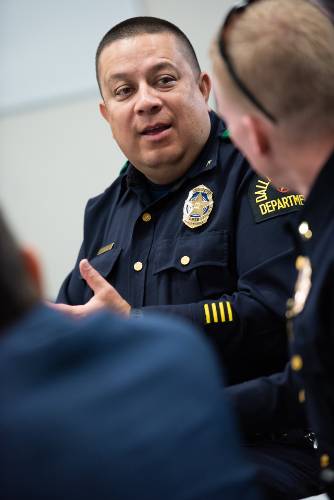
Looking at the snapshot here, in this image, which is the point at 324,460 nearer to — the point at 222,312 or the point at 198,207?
the point at 222,312

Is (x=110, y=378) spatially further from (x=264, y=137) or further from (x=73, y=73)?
(x=73, y=73)

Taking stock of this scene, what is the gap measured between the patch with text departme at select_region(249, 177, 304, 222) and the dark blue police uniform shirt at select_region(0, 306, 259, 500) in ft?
3.43

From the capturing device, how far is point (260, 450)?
1.69 metres

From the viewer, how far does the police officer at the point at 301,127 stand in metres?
1.18

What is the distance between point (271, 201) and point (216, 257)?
0.18 meters

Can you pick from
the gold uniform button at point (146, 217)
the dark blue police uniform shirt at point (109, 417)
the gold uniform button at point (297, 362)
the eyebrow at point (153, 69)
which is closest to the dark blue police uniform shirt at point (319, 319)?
the gold uniform button at point (297, 362)

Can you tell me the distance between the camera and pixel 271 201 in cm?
188

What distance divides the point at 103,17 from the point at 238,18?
2379 millimetres

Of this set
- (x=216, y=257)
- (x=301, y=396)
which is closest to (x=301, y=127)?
(x=301, y=396)

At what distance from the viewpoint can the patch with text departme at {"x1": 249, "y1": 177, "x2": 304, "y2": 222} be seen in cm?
186

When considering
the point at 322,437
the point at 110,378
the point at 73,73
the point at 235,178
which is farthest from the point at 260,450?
the point at 73,73

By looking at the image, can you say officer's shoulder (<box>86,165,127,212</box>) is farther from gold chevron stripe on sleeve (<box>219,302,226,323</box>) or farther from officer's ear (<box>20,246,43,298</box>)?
officer's ear (<box>20,246,43,298</box>)

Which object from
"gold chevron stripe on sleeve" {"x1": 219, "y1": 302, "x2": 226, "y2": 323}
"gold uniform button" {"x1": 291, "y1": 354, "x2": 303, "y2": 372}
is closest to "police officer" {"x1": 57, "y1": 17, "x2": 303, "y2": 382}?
"gold chevron stripe on sleeve" {"x1": 219, "y1": 302, "x2": 226, "y2": 323}

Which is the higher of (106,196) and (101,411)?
(106,196)
